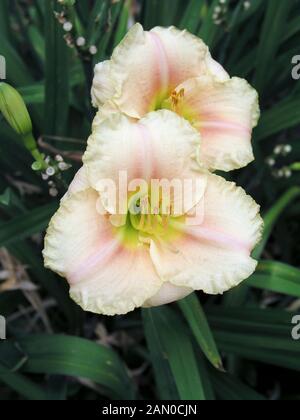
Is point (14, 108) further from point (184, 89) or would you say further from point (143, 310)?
point (143, 310)

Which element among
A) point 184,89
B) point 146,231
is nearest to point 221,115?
point 184,89

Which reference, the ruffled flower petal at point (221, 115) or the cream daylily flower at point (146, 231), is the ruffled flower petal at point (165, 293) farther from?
the ruffled flower petal at point (221, 115)

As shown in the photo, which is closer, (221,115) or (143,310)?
(221,115)

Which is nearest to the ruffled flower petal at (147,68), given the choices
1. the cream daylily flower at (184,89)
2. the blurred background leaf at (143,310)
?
the cream daylily flower at (184,89)

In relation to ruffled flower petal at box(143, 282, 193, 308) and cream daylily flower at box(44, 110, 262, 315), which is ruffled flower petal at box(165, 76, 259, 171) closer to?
cream daylily flower at box(44, 110, 262, 315)
